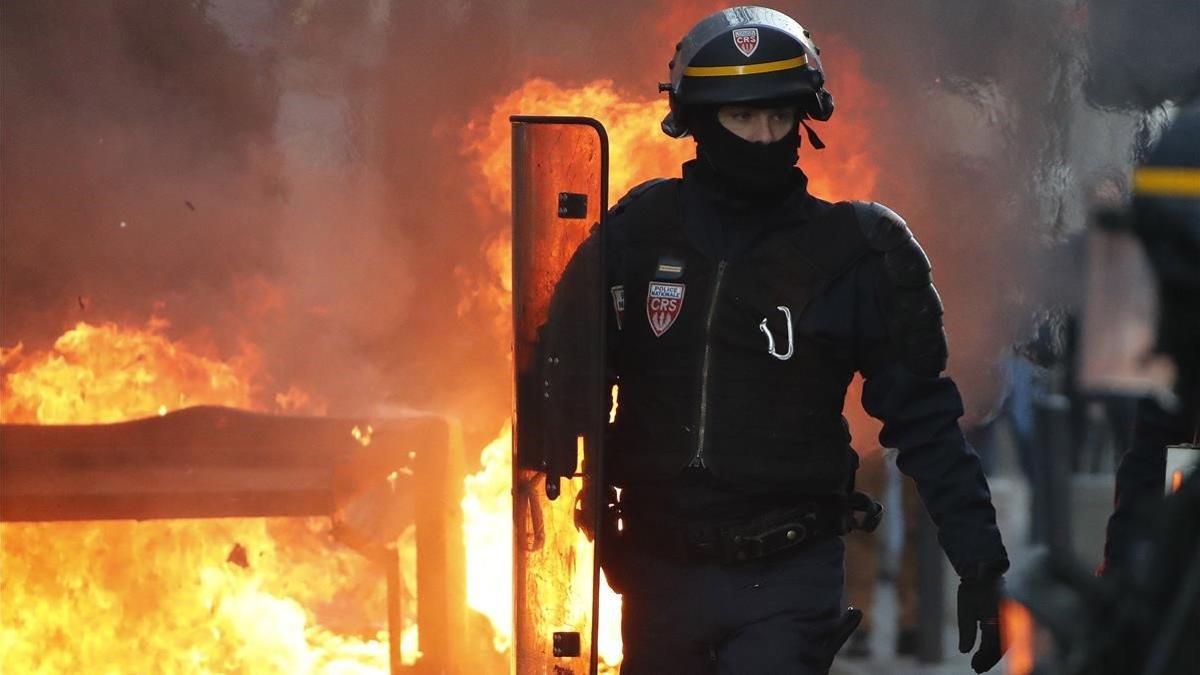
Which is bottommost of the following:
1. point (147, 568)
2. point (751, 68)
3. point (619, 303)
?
point (147, 568)

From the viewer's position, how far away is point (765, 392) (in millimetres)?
3051

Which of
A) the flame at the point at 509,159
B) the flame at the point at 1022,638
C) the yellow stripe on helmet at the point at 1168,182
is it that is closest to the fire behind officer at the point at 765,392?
the flame at the point at 1022,638

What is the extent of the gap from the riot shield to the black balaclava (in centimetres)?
23

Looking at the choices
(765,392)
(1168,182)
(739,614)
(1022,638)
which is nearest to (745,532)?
(739,614)

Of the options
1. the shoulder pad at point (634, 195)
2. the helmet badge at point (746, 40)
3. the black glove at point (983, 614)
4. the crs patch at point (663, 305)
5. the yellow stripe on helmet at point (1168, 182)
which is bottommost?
the black glove at point (983, 614)

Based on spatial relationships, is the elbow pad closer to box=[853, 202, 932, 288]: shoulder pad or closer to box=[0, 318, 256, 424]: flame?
box=[853, 202, 932, 288]: shoulder pad

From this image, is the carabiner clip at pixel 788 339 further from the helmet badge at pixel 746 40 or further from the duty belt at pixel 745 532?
the helmet badge at pixel 746 40

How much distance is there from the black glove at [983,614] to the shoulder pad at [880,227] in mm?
691

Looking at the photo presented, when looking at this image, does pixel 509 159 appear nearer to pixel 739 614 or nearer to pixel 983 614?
pixel 739 614

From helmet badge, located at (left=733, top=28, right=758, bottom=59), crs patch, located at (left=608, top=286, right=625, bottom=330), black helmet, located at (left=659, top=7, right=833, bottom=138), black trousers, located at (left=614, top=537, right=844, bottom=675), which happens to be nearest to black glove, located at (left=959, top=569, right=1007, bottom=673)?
black trousers, located at (left=614, top=537, right=844, bottom=675)

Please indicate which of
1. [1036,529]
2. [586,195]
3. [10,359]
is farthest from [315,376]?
[1036,529]

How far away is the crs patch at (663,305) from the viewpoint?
3.09 meters

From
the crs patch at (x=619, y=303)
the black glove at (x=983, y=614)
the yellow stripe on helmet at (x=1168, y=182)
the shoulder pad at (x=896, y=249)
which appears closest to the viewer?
the yellow stripe on helmet at (x=1168, y=182)

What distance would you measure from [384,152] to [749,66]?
8.18 ft
